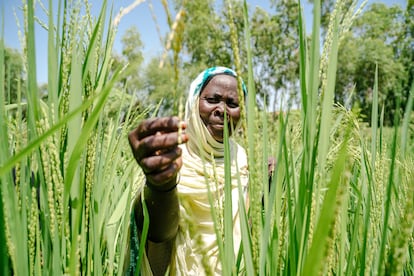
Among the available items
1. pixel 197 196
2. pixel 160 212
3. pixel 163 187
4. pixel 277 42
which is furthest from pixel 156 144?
pixel 277 42

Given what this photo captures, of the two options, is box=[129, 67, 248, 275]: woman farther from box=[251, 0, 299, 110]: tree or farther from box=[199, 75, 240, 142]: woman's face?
box=[251, 0, 299, 110]: tree

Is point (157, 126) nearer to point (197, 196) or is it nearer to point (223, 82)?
point (197, 196)

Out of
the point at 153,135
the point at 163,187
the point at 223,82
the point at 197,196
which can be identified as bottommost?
the point at 197,196

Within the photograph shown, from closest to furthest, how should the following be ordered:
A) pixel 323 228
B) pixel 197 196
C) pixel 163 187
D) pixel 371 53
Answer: pixel 323 228 < pixel 163 187 < pixel 197 196 < pixel 371 53

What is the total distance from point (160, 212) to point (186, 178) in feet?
1.56

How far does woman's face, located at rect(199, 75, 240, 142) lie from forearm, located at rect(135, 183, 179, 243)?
1.67 ft

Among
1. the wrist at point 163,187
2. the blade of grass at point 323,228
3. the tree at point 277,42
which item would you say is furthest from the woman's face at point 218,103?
the tree at point 277,42

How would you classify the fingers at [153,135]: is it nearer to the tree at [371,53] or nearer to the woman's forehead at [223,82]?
the woman's forehead at [223,82]

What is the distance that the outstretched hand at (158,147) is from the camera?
54cm

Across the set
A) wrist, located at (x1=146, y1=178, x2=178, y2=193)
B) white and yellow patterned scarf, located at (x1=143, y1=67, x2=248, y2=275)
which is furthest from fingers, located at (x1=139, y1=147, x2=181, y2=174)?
white and yellow patterned scarf, located at (x1=143, y1=67, x2=248, y2=275)

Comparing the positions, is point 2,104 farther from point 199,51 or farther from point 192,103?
point 199,51

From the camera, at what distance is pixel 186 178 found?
129cm

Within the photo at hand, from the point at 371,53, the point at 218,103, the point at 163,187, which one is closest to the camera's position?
the point at 163,187

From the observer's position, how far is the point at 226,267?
1.35ft
